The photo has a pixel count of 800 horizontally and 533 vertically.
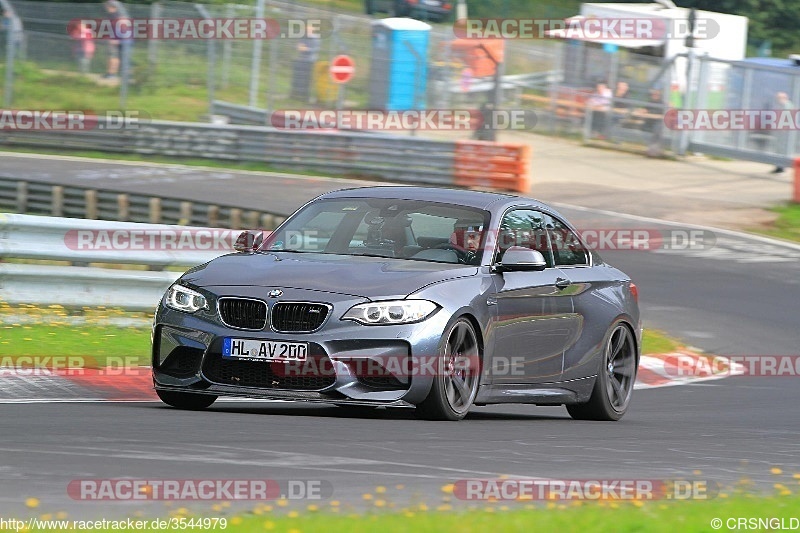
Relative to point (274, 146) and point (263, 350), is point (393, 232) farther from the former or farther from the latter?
point (274, 146)

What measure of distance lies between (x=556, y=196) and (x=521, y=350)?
19416 millimetres

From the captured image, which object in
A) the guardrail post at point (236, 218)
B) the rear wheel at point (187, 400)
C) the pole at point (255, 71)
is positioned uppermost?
the rear wheel at point (187, 400)

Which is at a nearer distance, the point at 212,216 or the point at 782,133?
the point at 212,216

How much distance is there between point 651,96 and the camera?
3669cm

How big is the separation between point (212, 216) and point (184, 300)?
13.0m

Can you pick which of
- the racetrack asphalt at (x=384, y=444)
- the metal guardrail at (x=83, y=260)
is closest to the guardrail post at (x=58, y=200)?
the metal guardrail at (x=83, y=260)

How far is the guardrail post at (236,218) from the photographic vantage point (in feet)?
69.5

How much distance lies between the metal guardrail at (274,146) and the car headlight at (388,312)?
20.8 metres

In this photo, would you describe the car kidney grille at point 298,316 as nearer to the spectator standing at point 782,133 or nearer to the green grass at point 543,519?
the green grass at point 543,519

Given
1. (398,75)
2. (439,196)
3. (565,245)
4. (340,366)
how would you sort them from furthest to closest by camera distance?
(398,75)
(565,245)
(439,196)
(340,366)

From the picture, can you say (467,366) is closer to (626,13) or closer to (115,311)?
(115,311)

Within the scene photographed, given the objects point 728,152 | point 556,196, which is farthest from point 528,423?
point 728,152

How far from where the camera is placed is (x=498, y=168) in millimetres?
29219

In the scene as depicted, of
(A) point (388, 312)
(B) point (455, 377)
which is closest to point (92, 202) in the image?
(B) point (455, 377)
